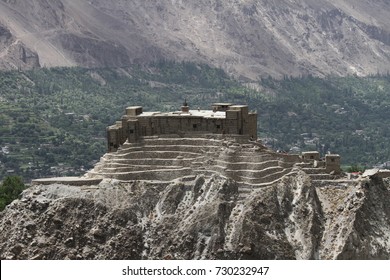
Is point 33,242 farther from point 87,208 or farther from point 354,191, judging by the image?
point 354,191

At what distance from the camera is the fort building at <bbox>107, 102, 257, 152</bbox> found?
4867 inches

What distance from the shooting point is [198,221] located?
117 m

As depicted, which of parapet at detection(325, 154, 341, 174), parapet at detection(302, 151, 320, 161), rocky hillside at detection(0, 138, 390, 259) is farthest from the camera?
parapet at detection(302, 151, 320, 161)

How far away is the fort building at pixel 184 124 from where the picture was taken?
406ft

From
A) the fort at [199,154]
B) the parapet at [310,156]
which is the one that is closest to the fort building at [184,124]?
the fort at [199,154]

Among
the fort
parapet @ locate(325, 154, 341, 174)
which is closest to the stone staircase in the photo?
the fort

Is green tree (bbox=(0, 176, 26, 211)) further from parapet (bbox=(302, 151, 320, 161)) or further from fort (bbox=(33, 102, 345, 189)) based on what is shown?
parapet (bbox=(302, 151, 320, 161))

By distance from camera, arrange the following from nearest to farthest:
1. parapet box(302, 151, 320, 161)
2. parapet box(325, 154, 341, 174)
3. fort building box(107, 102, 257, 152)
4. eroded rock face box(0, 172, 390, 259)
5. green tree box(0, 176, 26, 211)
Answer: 1. eroded rock face box(0, 172, 390, 259)
2. fort building box(107, 102, 257, 152)
3. parapet box(325, 154, 341, 174)
4. parapet box(302, 151, 320, 161)
5. green tree box(0, 176, 26, 211)

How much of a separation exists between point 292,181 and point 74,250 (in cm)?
1979

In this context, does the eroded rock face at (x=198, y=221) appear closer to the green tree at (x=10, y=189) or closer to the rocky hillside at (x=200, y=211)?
the rocky hillside at (x=200, y=211)

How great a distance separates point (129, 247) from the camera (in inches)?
4596

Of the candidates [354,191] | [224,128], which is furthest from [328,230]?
[224,128]

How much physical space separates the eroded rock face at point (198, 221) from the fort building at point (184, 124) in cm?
571

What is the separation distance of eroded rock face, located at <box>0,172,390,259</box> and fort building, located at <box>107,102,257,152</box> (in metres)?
5.71
